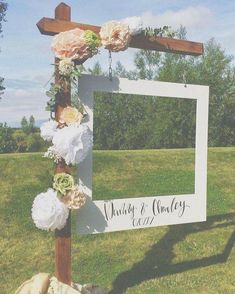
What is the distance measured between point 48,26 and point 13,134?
32.9 ft

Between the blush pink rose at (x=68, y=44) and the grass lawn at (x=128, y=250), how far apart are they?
2837 mm

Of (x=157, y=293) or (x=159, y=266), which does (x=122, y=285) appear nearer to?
(x=157, y=293)

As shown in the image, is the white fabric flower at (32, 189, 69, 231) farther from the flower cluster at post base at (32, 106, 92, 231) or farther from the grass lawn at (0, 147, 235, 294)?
the grass lawn at (0, 147, 235, 294)

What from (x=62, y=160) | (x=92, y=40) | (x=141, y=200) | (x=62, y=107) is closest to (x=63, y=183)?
(x=62, y=160)

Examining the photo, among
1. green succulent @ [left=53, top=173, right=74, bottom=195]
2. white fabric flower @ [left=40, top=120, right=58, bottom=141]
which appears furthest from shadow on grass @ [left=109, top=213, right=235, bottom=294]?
white fabric flower @ [left=40, top=120, right=58, bottom=141]

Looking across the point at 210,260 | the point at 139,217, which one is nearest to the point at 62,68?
the point at 139,217

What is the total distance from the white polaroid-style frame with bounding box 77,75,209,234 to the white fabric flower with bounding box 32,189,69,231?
536 millimetres

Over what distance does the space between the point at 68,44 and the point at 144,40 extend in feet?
3.64

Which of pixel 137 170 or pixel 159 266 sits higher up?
pixel 137 170

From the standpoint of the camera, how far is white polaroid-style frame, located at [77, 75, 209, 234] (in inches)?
194

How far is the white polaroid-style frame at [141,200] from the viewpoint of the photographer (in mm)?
4918

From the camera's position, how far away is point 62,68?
14.5 ft

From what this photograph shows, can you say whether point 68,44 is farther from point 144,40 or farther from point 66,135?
point 144,40

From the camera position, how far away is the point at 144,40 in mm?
5238
